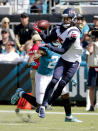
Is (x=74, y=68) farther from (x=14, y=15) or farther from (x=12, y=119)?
(x=14, y=15)

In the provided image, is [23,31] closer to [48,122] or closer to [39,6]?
[39,6]

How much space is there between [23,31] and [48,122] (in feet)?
17.3

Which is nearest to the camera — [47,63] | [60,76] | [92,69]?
[60,76]

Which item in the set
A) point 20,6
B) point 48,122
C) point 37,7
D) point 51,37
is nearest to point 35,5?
point 37,7

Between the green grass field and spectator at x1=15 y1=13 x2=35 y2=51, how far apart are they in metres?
2.90

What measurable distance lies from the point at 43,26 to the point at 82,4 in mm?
6649

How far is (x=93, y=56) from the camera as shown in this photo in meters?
11.9

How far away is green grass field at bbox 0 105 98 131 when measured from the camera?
8023 millimetres

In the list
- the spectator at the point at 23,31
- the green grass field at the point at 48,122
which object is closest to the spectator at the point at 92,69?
the green grass field at the point at 48,122

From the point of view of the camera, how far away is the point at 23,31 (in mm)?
13969

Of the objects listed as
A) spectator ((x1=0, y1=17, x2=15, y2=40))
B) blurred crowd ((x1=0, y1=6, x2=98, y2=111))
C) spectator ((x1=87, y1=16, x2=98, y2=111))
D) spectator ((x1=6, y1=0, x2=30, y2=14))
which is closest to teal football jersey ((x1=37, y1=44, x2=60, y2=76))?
spectator ((x1=87, y1=16, x2=98, y2=111))

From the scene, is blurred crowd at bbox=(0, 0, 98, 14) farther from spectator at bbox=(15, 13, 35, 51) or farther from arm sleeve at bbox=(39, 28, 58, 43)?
arm sleeve at bbox=(39, 28, 58, 43)

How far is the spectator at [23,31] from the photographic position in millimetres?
13866

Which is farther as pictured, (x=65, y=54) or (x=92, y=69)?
(x=92, y=69)
